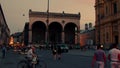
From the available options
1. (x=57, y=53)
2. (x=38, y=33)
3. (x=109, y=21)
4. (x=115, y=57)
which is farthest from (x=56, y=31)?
(x=115, y=57)

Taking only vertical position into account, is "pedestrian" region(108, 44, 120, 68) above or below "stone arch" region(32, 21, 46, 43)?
below

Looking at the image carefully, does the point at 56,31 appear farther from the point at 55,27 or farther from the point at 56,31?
the point at 55,27

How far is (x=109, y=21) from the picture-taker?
8162 centimetres

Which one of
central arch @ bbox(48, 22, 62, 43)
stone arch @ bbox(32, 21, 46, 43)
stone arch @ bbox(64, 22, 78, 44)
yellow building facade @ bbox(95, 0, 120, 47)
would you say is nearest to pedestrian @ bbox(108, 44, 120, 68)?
yellow building facade @ bbox(95, 0, 120, 47)

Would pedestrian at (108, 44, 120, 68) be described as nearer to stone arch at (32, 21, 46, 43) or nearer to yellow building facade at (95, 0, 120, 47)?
yellow building facade at (95, 0, 120, 47)

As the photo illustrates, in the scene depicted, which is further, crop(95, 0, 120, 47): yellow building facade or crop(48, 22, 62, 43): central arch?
crop(48, 22, 62, 43): central arch

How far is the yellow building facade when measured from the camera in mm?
78562

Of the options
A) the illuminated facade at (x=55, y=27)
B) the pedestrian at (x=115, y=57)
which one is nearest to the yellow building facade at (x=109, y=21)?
the illuminated facade at (x=55, y=27)

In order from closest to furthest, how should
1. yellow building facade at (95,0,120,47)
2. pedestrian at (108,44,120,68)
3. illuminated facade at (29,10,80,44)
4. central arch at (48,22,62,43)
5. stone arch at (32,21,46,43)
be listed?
pedestrian at (108,44,120,68) → yellow building facade at (95,0,120,47) → illuminated facade at (29,10,80,44) → stone arch at (32,21,46,43) → central arch at (48,22,62,43)

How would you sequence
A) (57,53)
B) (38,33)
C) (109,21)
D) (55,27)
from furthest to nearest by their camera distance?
(55,27), (38,33), (109,21), (57,53)

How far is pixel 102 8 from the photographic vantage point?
89.0m

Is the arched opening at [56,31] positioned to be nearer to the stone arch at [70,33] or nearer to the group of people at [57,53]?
the stone arch at [70,33]

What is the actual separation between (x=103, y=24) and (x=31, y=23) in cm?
3026

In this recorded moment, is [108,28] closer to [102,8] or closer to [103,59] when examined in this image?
[102,8]
